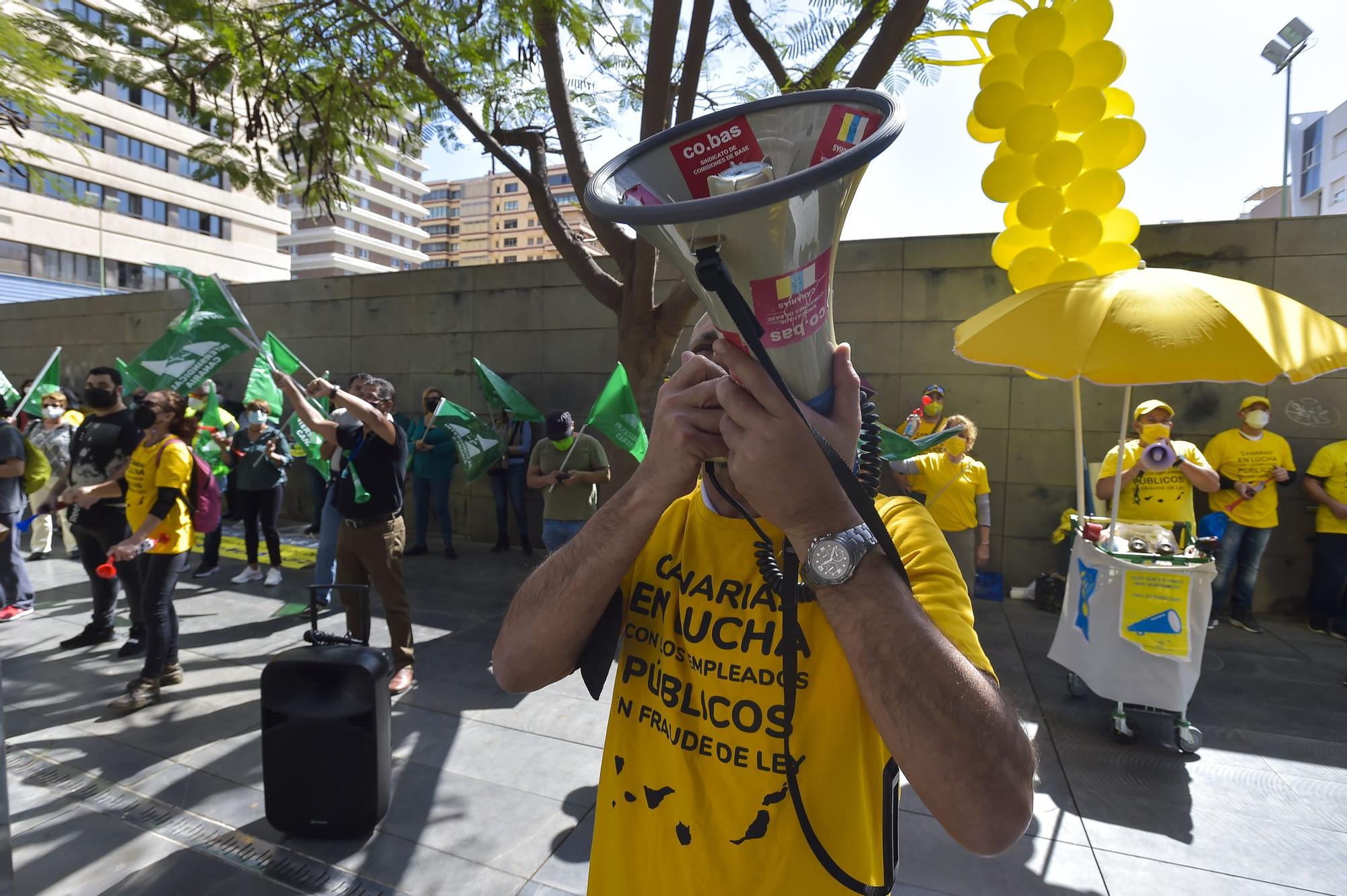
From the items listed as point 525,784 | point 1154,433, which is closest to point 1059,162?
point 1154,433

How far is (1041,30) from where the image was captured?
3.51m

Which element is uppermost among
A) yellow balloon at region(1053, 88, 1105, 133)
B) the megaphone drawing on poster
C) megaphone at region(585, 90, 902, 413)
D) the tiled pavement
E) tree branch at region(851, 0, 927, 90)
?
tree branch at region(851, 0, 927, 90)

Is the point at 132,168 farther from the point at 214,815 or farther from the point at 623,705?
the point at 623,705

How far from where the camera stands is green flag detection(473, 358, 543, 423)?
8.05 m


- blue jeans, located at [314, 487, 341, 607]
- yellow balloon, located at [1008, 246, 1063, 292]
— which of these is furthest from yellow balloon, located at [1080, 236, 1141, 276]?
blue jeans, located at [314, 487, 341, 607]

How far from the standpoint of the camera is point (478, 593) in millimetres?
6824

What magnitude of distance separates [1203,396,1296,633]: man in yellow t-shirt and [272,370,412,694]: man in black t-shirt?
6.48 metres

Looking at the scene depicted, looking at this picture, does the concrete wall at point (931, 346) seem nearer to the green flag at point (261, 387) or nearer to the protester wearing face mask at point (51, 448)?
the green flag at point (261, 387)

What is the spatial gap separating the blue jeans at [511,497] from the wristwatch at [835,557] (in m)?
7.69

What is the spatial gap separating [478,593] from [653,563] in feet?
19.5

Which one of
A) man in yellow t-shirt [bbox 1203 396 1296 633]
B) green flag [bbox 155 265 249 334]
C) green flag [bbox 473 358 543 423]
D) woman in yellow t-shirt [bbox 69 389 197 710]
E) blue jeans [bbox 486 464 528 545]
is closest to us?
woman in yellow t-shirt [bbox 69 389 197 710]

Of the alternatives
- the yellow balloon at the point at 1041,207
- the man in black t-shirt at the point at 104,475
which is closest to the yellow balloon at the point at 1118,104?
the yellow balloon at the point at 1041,207

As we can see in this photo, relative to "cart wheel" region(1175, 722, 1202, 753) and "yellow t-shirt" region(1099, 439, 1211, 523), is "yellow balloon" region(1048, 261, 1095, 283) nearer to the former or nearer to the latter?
"yellow t-shirt" region(1099, 439, 1211, 523)

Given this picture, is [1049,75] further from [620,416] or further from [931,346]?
[931,346]
